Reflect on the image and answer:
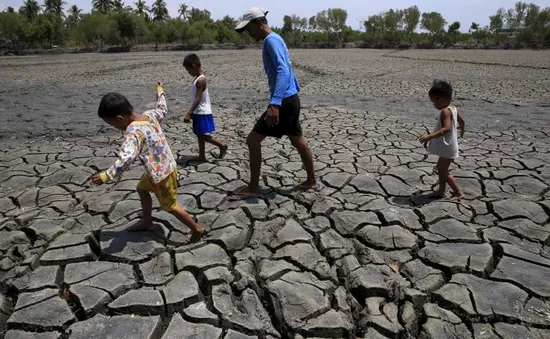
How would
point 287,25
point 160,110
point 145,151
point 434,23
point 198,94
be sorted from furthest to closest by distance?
point 287,25, point 434,23, point 198,94, point 160,110, point 145,151

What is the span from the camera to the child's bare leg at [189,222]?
111 inches

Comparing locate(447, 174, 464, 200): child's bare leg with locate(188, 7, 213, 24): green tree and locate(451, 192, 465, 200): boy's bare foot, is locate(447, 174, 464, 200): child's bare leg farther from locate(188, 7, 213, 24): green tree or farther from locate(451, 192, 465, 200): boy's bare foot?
locate(188, 7, 213, 24): green tree

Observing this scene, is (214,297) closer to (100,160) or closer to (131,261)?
(131,261)

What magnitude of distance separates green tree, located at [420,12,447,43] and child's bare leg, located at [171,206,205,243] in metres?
51.6

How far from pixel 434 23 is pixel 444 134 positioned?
52013mm

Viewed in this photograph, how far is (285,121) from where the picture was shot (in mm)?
3354

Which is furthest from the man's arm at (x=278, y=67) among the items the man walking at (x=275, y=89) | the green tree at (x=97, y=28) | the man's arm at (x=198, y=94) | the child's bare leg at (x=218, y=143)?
→ the green tree at (x=97, y=28)

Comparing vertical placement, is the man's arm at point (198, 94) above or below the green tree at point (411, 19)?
below

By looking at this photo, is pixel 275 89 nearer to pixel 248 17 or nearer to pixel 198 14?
pixel 248 17

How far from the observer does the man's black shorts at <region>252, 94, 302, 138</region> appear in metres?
3.31

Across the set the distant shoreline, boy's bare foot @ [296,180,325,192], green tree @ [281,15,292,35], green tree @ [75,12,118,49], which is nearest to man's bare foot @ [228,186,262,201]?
boy's bare foot @ [296,180,325,192]

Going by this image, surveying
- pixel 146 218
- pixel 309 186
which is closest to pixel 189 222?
pixel 146 218

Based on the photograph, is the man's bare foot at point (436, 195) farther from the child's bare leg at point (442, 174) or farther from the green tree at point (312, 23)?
the green tree at point (312, 23)

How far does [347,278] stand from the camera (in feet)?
8.66
